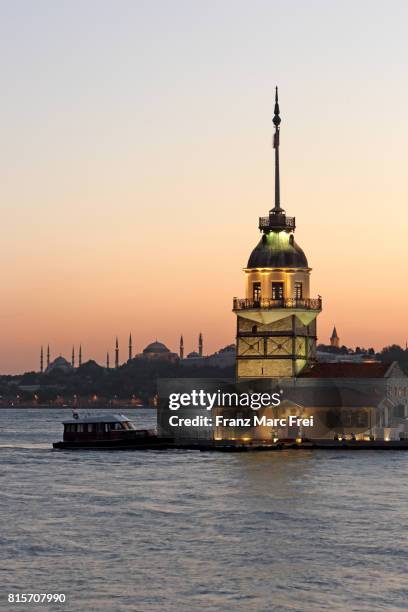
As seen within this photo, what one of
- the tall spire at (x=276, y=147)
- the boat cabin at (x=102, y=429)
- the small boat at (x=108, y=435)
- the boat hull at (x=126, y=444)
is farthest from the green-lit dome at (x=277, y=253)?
the boat cabin at (x=102, y=429)

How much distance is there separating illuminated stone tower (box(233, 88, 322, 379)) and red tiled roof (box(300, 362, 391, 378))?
4.87ft

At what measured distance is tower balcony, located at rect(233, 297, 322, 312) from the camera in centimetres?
11175

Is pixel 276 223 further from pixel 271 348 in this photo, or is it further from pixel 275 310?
pixel 271 348

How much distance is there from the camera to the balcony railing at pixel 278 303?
367 feet

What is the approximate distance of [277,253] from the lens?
11350 cm

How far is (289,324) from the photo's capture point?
11169cm

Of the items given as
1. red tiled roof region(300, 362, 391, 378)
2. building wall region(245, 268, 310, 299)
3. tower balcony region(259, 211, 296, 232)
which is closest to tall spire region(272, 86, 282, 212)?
tower balcony region(259, 211, 296, 232)

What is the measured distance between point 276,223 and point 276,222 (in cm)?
9

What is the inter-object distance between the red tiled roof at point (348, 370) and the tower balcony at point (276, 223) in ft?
42.0

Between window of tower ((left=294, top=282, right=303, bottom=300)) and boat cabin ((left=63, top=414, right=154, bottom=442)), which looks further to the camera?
boat cabin ((left=63, top=414, right=154, bottom=442))

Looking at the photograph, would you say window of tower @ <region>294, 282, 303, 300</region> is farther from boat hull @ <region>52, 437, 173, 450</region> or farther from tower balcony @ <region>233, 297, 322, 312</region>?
boat hull @ <region>52, 437, 173, 450</region>

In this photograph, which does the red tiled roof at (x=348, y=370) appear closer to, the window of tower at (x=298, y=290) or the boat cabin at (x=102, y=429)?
the window of tower at (x=298, y=290)

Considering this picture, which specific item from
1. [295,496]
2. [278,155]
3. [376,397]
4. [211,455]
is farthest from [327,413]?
[295,496]

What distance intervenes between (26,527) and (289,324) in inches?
2200
